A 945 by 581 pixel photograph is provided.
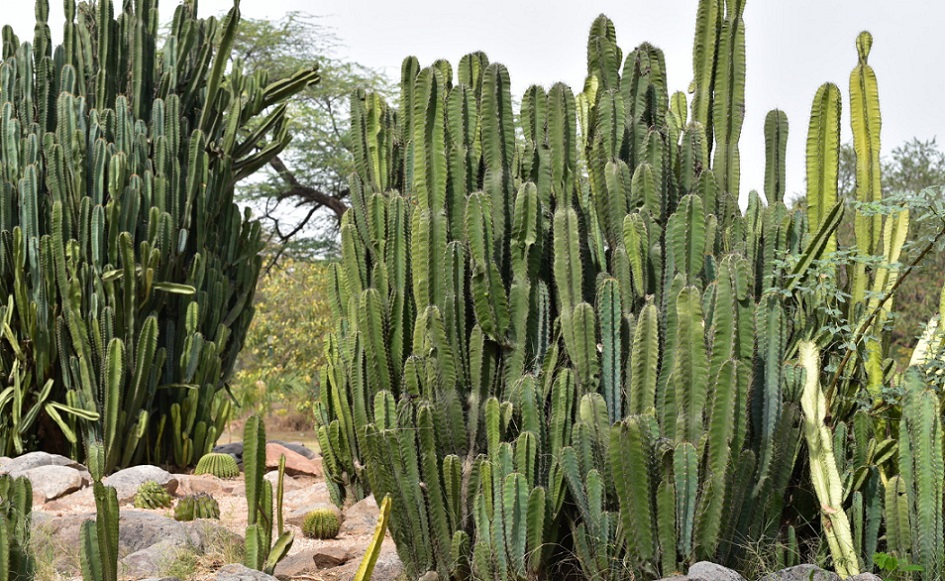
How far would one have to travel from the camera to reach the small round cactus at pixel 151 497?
629cm

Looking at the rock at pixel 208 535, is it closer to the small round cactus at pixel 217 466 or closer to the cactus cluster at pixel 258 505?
the cactus cluster at pixel 258 505

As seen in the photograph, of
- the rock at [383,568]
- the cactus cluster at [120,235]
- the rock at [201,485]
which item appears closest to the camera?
the rock at [383,568]

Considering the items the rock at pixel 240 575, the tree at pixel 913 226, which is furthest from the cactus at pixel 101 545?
the tree at pixel 913 226

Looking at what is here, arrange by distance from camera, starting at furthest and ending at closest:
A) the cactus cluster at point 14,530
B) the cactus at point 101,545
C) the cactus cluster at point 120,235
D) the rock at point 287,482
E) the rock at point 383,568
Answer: the rock at point 287,482
the cactus cluster at point 120,235
the rock at point 383,568
the cactus at point 101,545
the cactus cluster at point 14,530

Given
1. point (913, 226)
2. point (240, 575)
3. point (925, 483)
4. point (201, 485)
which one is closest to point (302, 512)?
point (201, 485)

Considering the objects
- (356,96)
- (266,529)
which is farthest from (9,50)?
(266,529)

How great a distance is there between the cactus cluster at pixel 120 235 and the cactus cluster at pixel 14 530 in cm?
218

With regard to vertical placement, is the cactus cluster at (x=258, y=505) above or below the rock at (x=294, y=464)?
above

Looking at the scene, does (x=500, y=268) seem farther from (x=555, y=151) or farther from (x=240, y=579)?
(x=240, y=579)

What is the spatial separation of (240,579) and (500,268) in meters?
1.83

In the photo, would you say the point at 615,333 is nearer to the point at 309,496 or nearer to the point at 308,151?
the point at 309,496

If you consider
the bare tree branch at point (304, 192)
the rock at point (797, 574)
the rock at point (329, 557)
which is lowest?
the rock at point (329, 557)

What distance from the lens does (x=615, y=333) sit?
14.6 ft

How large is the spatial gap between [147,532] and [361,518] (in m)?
1.17
